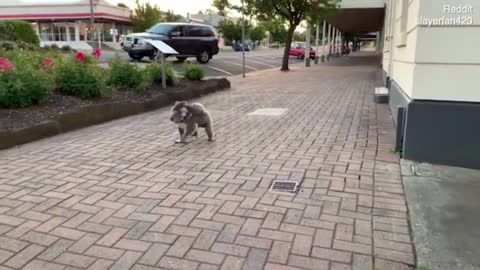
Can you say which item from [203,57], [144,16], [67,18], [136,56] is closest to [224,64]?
[203,57]

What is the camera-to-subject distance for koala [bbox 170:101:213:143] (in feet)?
17.3

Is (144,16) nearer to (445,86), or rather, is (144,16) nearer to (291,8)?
(291,8)

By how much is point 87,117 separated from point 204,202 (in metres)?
3.97

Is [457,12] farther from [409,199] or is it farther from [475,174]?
[409,199]

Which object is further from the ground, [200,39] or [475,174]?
[200,39]

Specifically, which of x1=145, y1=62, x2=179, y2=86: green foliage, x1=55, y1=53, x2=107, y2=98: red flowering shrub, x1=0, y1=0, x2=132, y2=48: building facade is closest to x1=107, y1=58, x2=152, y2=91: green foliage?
x1=145, y1=62, x2=179, y2=86: green foliage

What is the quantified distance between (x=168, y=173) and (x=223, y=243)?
1630 mm

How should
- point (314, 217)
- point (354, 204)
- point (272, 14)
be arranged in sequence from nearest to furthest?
point (314, 217), point (354, 204), point (272, 14)

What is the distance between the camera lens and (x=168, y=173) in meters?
4.29

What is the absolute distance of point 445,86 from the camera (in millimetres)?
4328

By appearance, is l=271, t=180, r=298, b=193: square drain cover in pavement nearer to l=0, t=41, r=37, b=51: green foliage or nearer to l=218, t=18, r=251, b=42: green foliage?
l=0, t=41, r=37, b=51: green foliage

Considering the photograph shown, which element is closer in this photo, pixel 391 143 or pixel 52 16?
pixel 391 143

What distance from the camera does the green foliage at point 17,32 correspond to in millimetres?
19189

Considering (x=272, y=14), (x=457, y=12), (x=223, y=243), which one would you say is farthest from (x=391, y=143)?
(x=272, y=14)
